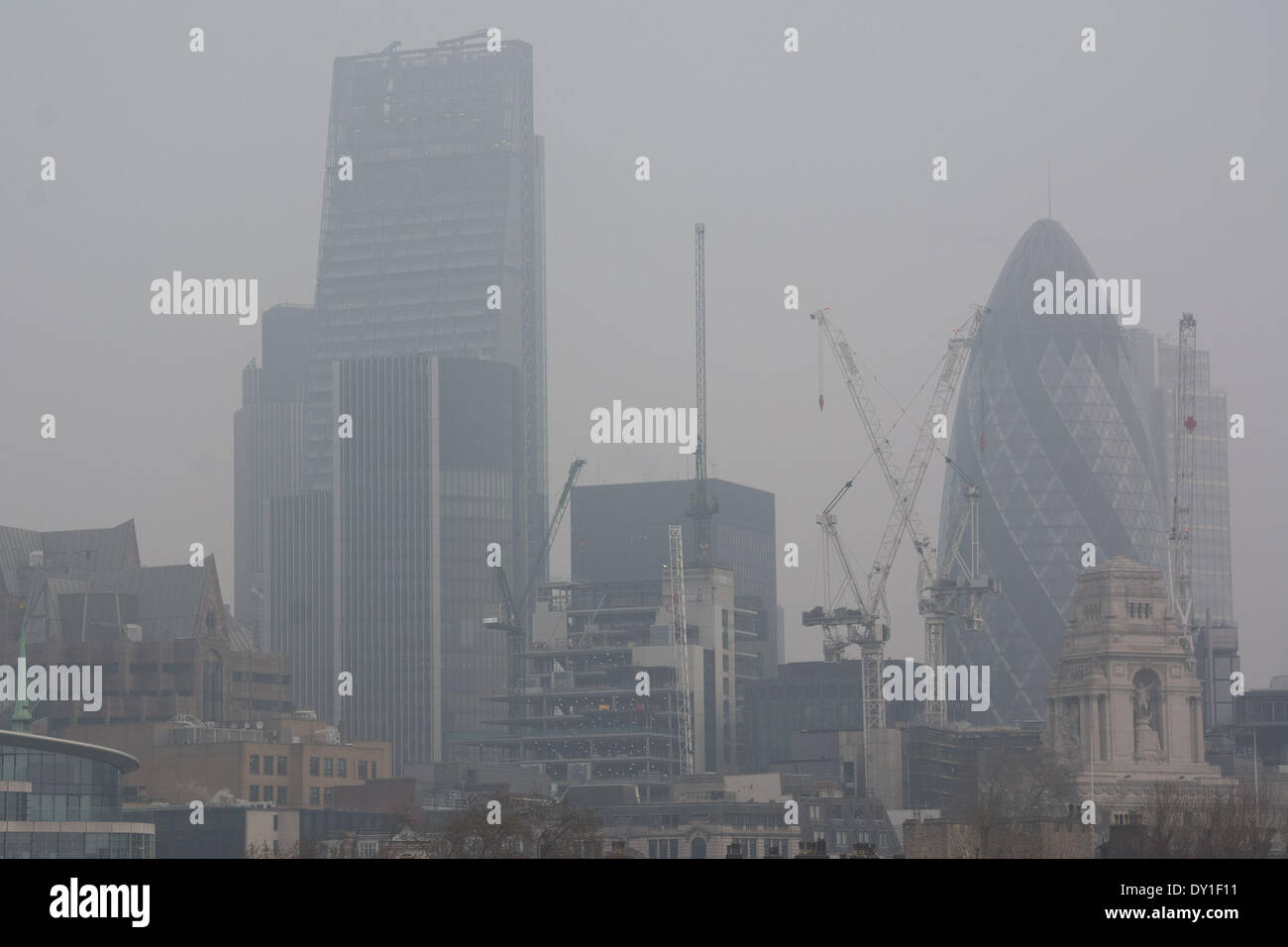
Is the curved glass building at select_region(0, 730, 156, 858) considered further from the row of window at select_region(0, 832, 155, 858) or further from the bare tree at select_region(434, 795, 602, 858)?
the bare tree at select_region(434, 795, 602, 858)

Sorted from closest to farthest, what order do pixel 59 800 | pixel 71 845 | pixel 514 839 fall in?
pixel 514 839 → pixel 71 845 → pixel 59 800

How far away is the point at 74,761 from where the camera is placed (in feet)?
493

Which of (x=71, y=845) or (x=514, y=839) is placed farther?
(x=71, y=845)

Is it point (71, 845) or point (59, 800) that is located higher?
point (59, 800)

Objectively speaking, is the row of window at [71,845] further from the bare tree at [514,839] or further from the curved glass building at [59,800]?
the bare tree at [514,839]

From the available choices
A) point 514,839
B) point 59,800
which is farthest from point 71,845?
point 514,839

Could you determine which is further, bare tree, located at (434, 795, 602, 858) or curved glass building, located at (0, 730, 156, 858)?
curved glass building, located at (0, 730, 156, 858)

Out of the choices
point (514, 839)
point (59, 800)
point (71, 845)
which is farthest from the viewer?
point (59, 800)

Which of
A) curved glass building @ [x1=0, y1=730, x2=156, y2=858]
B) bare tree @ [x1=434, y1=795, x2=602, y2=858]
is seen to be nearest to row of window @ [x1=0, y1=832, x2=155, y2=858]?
curved glass building @ [x1=0, y1=730, x2=156, y2=858]

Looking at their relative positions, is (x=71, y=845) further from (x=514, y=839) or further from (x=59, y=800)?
(x=514, y=839)

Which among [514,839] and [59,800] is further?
[59,800]

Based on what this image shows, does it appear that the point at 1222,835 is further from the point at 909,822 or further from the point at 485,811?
the point at 485,811

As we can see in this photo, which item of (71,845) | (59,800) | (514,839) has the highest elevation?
(59,800)
